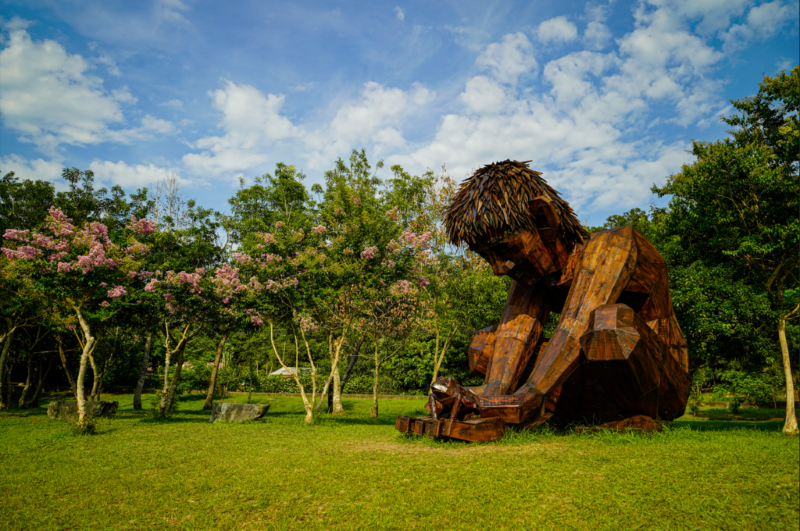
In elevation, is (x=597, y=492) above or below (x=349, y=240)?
below

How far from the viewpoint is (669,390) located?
20.8 ft

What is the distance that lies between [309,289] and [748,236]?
11.2 m

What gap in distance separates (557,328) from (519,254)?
1137 mm

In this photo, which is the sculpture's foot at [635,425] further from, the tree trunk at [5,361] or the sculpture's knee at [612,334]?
the tree trunk at [5,361]

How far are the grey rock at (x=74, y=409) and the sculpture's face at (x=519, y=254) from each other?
15.1 m

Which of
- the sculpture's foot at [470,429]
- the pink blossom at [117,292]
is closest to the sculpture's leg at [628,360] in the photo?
the sculpture's foot at [470,429]

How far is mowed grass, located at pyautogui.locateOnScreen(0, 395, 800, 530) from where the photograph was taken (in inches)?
137

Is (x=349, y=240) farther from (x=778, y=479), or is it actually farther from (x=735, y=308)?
(x=778, y=479)

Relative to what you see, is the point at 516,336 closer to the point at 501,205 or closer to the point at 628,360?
the point at 628,360

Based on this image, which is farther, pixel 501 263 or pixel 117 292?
pixel 117 292

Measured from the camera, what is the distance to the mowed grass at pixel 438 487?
11.4 feet

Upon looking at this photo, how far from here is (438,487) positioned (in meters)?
4.17

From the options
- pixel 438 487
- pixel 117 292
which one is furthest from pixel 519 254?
pixel 117 292

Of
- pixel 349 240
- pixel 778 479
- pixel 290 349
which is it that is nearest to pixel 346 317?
pixel 349 240
